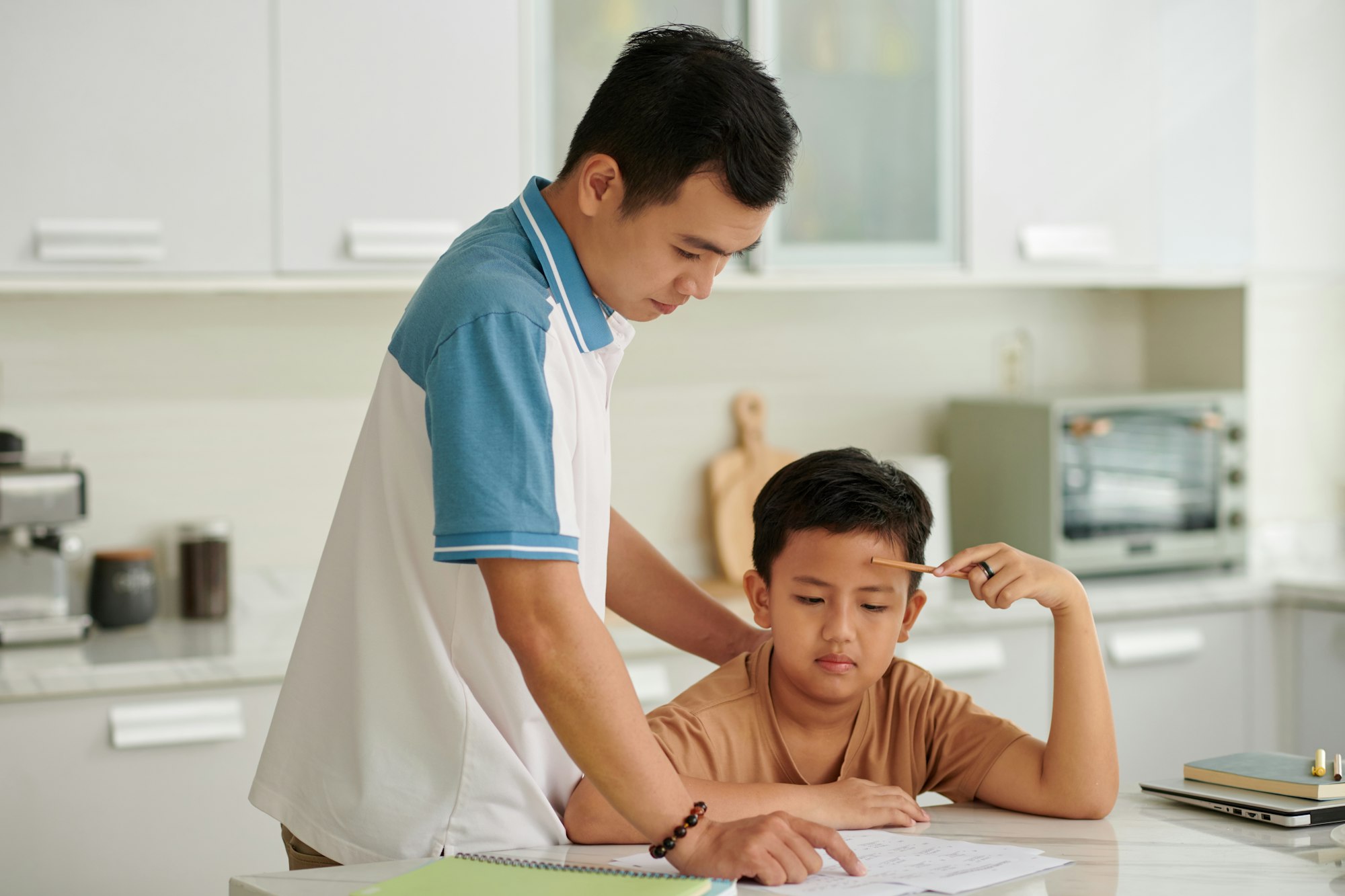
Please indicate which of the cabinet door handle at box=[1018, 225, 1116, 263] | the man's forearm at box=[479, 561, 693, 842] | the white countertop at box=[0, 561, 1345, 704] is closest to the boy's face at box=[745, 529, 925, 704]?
the man's forearm at box=[479, 561, 693, 842]

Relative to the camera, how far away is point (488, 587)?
1101 mm

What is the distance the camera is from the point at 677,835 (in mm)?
1109

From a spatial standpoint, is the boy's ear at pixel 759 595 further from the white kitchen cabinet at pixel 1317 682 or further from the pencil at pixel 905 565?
the white kitchen cabinet at pixel 1317 682

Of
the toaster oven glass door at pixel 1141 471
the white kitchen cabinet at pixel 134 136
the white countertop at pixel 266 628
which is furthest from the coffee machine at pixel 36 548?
the toaster oven glass door at pixel 1141 471

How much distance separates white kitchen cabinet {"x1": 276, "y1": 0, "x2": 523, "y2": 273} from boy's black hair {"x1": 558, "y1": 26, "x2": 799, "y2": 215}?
1246mm

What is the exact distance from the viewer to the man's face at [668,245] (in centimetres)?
117

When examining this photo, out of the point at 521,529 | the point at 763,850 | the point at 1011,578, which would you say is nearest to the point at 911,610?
the point at 1011,578

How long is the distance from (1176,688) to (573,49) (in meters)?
1.75

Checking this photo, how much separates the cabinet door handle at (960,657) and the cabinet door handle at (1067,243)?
0.79m

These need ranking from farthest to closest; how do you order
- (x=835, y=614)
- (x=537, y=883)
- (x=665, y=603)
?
1. (x=665, y=603)
2. (x=835, y=614)
3. (x=537, y=883)

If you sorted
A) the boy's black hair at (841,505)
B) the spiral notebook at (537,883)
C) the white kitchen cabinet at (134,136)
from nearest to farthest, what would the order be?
1. the spiral notebook at (537,883)
2. the boy's black hair at (841,505)
3. the white kitchen cabinet at (134,136)

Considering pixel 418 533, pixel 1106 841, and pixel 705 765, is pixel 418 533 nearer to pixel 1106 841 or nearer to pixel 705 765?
pixel 705 765

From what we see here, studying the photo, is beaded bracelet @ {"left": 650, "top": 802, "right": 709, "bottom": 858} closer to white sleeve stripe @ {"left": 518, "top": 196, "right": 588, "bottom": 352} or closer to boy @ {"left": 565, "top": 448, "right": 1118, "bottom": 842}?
boy @ {"left": 565, "top": 448, "right": 1118, "bottom": 842}

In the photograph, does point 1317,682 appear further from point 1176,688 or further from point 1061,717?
point 1061,717
